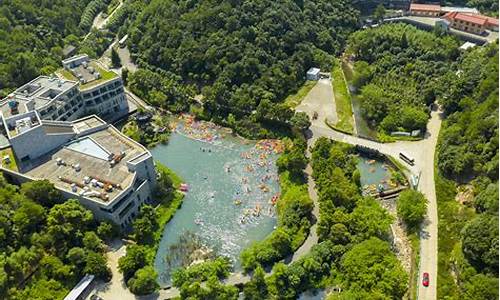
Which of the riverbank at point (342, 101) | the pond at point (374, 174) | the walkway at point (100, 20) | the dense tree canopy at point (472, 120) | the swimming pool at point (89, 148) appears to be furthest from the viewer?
the walkway at point (100, 20)

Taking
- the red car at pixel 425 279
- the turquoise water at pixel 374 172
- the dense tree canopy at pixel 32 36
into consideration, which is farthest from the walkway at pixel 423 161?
the dense tree canopy at pixel 32 36

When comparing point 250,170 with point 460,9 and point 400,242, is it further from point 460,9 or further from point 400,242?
point 460,9

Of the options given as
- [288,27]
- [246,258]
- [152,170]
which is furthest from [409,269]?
[288,27]

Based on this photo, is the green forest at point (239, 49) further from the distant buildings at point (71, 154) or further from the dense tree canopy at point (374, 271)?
the dense tree canopy at point (374, 271)

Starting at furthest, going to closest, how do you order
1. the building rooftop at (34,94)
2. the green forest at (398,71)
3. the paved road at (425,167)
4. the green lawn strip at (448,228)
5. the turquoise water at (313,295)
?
the green forest at (398,71) < the building rooftop at (34,94) < the paved road at (425,167) < the turquoise water at (313,295) < the green lawn strip at (448,228)

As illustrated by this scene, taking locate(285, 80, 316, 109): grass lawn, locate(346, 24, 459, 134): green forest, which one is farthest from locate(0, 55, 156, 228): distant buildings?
locate(346, 24, 459, 134): green forest

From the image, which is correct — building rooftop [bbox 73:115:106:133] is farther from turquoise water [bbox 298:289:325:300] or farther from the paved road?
turquoise water [bbox 298:289:325:300]
